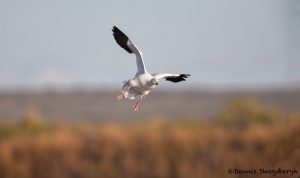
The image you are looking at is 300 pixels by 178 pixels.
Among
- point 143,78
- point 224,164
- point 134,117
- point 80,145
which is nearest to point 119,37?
point 143,78

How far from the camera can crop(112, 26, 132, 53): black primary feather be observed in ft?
29.8

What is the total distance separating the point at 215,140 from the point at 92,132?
3.59m

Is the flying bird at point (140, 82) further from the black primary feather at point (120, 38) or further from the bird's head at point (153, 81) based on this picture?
the black primary feather at point (120, 38)

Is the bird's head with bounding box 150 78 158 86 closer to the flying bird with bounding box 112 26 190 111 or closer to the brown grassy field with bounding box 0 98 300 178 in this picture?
the flying bird with bounding box 112 26 190 111

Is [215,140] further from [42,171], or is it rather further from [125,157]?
[42,171]

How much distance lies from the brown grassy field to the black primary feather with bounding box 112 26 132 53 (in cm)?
1274

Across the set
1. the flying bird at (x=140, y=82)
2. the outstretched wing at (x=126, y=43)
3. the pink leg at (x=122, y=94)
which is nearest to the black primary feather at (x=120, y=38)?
the outstretched wing at (x=126, y=43)

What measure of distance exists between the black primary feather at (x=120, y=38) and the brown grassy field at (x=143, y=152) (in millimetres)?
12737

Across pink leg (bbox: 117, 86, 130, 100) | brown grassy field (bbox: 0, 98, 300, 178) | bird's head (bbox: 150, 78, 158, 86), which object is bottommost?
pink leg (bbox: 117, 86, 130, 100)

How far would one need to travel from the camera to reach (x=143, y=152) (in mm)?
24344

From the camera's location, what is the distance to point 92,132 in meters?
26.2

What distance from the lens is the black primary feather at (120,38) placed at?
29.8 feet

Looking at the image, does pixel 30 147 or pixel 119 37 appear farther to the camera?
pixel 30 147

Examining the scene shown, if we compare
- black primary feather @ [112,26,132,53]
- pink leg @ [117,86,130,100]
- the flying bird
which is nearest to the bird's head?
the flying bird
